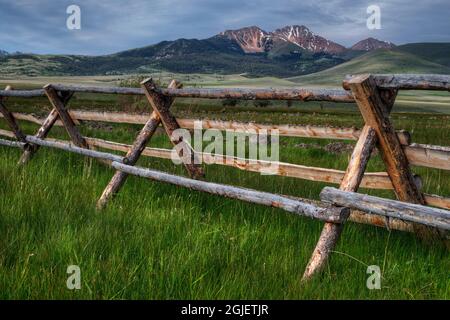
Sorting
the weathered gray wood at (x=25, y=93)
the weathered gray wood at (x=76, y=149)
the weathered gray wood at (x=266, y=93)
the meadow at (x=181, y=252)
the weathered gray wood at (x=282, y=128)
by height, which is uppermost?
the weathered gray wood at (x=25, y=93)

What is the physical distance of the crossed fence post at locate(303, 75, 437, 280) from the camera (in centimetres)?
385

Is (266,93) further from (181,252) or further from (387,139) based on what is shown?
(181,252)

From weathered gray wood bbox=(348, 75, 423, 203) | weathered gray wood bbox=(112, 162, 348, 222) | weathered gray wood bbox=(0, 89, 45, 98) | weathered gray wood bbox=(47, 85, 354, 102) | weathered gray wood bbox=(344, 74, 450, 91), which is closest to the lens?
weathered gray wood bbox=(344, 74, 450, 91)

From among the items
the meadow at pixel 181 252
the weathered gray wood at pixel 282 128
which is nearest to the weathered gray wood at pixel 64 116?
the weathered gray wood at pixel 282 128

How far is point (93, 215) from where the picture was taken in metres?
4.66

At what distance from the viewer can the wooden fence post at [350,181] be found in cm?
378

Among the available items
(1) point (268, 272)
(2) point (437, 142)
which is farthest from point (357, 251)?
(2) point (437, 142)

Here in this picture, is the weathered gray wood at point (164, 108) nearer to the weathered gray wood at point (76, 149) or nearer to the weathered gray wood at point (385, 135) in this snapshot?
the weathered gray wood at point (76, 149)

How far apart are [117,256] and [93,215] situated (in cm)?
121

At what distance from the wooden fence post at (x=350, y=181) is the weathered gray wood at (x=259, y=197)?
0.11m

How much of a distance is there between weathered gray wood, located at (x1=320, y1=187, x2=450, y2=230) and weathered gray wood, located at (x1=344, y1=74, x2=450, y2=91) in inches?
35.4

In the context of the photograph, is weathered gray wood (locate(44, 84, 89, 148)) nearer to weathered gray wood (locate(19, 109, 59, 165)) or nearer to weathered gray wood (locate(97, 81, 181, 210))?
weathered gray wood (locate(19, 109, 59, 165))

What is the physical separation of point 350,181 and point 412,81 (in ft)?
3.05

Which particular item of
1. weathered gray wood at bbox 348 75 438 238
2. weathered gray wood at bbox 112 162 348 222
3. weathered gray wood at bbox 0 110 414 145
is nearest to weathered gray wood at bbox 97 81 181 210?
weathered gray wood at bbox 112 162 348 222
